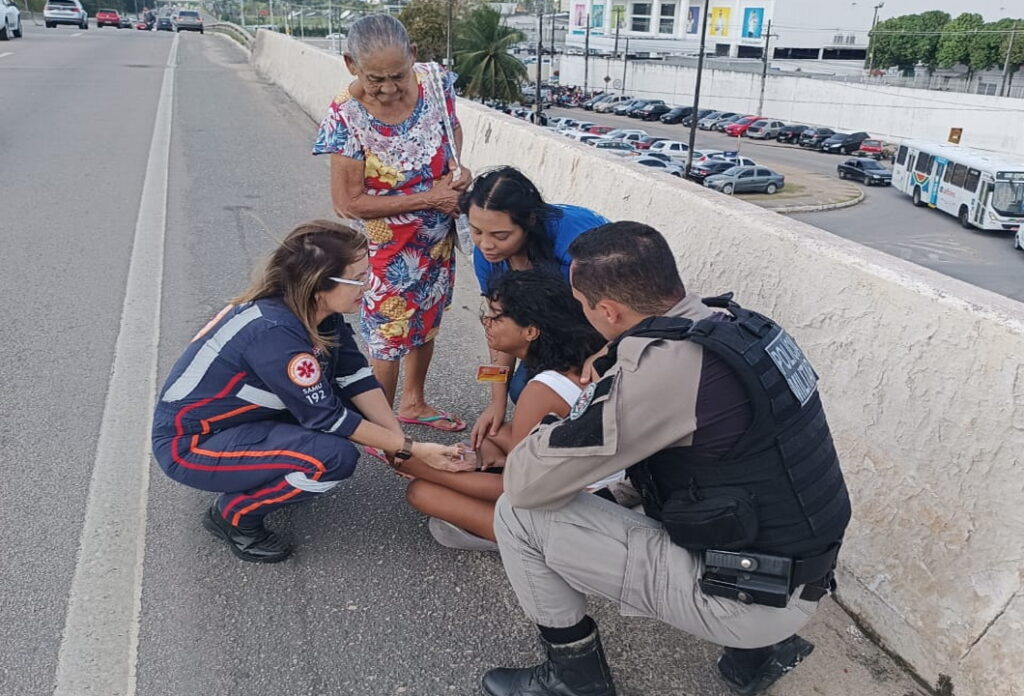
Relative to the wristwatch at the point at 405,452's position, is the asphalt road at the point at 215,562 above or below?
below

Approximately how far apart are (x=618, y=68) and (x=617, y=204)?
74.3 m

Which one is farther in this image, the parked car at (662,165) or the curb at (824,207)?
the curb at (824,207)

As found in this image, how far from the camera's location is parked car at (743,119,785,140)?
52406 mm

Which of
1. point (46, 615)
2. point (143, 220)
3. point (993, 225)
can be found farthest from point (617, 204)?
point (993, 225)

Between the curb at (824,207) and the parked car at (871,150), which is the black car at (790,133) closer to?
the parked car at (871,150)

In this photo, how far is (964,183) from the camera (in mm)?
29812

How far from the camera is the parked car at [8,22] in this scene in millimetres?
27016

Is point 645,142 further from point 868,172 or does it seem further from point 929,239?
point 929,239

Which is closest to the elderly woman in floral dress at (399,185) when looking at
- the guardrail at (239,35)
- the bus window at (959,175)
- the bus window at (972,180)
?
the guardrail at (239,35)

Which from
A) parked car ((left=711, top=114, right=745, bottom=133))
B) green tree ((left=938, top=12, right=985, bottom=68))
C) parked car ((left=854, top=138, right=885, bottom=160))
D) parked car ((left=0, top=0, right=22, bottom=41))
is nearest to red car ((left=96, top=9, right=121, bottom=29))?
parked car ((left=0, top=0, right=22, bottom=41))

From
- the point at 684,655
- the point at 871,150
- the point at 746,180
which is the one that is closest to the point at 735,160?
the point at 746,180

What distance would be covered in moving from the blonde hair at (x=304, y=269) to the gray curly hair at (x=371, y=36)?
880 millimetres

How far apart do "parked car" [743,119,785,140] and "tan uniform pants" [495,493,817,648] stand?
55213 millimetres

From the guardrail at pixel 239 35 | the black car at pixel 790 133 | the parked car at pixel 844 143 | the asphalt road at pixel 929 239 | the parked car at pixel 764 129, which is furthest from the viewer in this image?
the parked car at pixel 764 129
